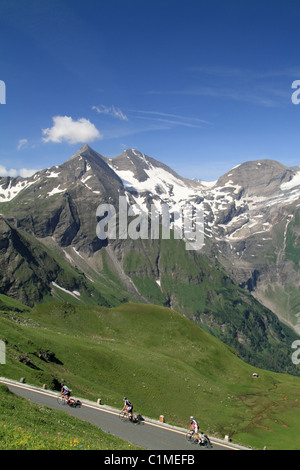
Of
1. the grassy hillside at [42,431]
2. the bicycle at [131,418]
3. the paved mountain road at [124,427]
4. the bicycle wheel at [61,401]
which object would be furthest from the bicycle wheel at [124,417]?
the grassy hillside at [42,431]

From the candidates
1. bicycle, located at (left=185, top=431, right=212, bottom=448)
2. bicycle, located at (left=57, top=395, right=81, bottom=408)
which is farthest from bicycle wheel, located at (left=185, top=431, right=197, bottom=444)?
bicycle, located at (left=57, top=395, right=81, bottom=408)

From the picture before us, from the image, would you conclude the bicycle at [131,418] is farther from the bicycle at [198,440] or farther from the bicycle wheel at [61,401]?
the bicycle wheel at [61,401]

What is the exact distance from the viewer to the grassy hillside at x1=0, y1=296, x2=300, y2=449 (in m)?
69.0

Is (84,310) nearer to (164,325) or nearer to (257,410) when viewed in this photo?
(164,325)

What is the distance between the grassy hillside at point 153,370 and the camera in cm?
6900

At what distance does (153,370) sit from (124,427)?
55441 millimetres

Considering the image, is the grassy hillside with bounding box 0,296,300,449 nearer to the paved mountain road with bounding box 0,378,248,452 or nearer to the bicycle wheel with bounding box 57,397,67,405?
the paved mountain road with bounding box 0,378,248,452

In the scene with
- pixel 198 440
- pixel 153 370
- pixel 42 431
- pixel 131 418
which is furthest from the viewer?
pixel 153 370

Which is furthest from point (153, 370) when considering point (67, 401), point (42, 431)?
point (42, 431)

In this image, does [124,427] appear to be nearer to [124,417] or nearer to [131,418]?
[131,418]

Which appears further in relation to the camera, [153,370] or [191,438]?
[153,370]

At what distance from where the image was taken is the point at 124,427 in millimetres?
39188

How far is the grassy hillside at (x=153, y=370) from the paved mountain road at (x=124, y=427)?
29.2 ft
